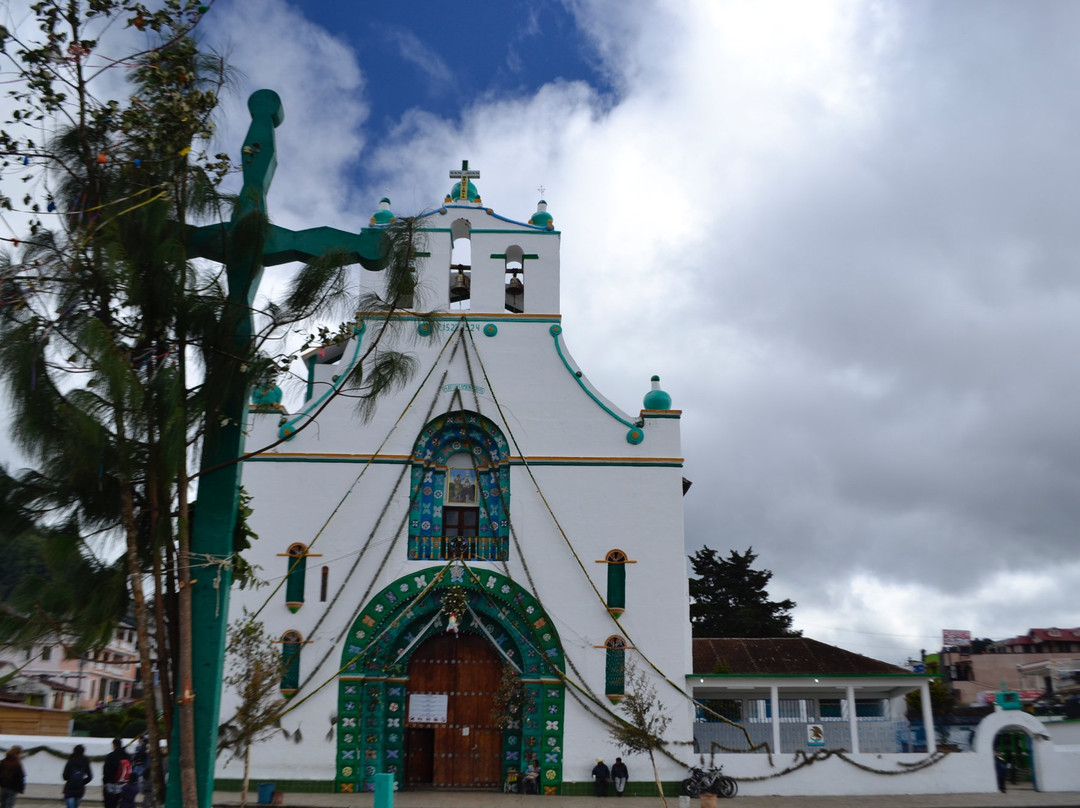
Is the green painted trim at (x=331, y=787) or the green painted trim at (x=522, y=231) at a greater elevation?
the green painted trim at (x=522, y=231)

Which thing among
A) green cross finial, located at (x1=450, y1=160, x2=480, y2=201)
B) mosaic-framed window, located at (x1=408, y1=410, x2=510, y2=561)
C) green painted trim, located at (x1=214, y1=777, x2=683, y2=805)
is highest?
green cross finial, located at (x1=450, y1=160, x2=480, y2=201)

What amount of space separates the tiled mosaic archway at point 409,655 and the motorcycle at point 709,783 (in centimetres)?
246

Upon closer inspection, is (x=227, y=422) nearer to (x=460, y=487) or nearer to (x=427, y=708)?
Answer: (x=460, y=487)

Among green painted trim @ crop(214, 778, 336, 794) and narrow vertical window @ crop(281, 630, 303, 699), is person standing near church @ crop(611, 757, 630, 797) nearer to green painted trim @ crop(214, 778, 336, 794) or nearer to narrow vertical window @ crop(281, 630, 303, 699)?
green painted trim @ crop(214, 778, 336, 794)

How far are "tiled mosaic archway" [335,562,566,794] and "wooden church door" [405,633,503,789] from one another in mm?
258

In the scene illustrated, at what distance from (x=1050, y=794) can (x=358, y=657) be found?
14.3 m

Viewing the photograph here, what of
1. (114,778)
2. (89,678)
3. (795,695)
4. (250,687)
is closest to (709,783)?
(795,695)

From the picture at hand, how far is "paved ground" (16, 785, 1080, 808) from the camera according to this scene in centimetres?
1773

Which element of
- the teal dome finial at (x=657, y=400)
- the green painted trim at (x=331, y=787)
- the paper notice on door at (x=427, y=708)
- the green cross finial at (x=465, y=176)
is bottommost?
the green painted trim at (x=331, y=787)

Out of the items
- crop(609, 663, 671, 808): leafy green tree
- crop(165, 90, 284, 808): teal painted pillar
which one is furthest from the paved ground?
crop(165, 90, 284, 808): teal painted pillar

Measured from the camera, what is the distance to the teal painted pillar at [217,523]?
948 cm

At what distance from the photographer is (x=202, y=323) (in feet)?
31.4

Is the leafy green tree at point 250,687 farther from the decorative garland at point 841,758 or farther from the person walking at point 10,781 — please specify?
the decorative garland at point 841,758

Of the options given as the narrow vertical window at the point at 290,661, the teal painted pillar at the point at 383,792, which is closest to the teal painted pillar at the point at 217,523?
the teal painted pillar at the point at 383,792
